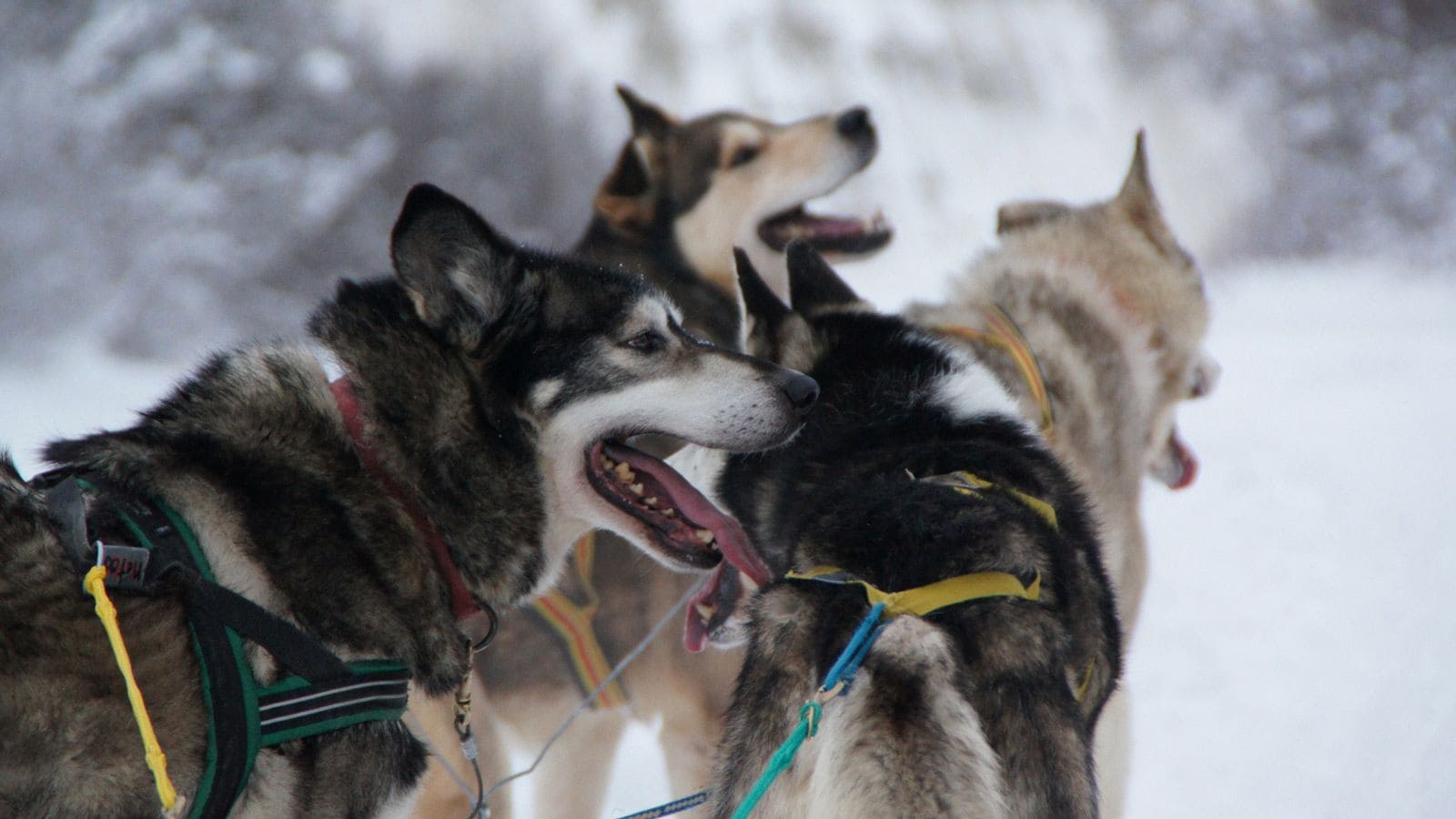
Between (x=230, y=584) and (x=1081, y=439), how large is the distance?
195 centimetres

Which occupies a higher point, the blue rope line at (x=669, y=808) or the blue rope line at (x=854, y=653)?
the blue rope line at (x=854, y=653)

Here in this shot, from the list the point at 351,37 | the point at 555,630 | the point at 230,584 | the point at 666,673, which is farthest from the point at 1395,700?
the point at 351,37

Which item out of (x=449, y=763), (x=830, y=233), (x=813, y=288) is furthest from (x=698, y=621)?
(x=830, y=233)

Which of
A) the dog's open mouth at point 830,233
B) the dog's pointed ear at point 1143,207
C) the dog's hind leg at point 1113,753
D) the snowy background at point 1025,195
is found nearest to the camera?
the dog's hind leg at point 1113,753

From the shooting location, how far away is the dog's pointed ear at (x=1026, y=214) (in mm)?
3195

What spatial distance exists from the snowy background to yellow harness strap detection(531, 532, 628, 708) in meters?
0.80

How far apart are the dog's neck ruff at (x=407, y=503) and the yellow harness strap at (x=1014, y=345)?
1.34 metres

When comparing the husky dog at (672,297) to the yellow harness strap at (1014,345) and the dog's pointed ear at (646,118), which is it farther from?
the yellow harness strap at (1014,345)

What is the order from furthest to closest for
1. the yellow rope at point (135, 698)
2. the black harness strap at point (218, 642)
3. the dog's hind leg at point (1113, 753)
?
A: the dog's hind leg at point (1113, 753) < the black harness strap at point (218, 642) < the yellow rope at point (135, 698)

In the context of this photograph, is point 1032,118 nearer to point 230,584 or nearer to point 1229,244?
point 1229,244

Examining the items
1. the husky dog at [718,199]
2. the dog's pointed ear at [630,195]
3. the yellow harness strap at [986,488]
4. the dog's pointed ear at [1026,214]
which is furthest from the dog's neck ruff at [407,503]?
the dog's pointed ear at [1026,214]

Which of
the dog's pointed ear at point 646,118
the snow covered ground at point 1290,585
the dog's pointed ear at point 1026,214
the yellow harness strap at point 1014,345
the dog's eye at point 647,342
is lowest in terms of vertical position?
the snow covered ground at point 1290,585

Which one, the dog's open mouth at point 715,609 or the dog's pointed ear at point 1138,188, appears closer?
the dog's open mouth at point 715,609

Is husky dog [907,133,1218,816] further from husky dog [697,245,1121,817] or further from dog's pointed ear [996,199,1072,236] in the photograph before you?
husky dog [697,245,1121,817]
